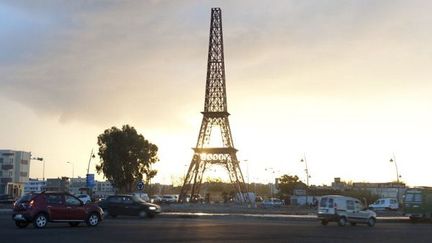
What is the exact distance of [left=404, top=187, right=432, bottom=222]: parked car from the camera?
135ft

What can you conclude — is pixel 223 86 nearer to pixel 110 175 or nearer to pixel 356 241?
pixel 110 175

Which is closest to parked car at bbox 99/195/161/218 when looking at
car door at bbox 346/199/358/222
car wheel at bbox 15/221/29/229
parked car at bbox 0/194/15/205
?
car wheel at bbox 15/221/29/229

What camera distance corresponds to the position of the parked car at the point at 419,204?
4122 centimetres

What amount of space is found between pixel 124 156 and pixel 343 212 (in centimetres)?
4182

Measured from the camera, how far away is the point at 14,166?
163125 millimetres

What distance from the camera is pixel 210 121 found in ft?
281

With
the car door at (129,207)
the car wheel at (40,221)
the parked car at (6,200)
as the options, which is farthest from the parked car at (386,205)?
the car wheel at (40,221)

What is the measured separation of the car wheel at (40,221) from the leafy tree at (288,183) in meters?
98.8

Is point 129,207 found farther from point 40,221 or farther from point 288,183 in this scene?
point 288,183

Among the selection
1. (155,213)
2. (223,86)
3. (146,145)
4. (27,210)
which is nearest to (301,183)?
(223,86)

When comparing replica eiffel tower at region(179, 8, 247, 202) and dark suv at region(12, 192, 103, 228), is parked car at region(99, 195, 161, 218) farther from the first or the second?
replica eiffel tower at region(179, 8, 247, 202)

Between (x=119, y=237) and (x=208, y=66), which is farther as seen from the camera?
(x=208, y=66)

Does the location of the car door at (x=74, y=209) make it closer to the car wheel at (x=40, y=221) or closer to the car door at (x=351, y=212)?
the car wheel at (x=40, y=221)

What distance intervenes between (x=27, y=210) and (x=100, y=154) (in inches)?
1878
